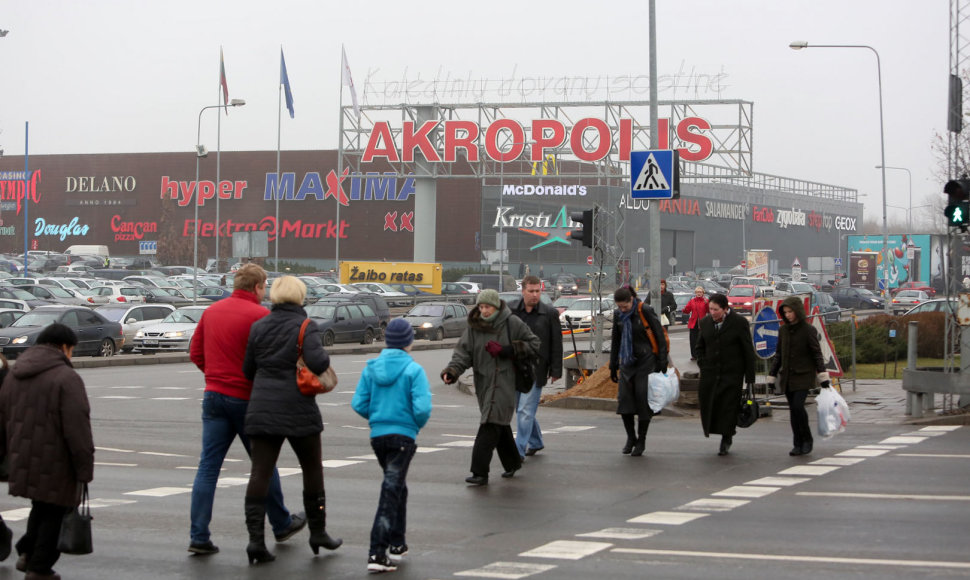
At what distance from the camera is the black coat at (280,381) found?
24.4ft

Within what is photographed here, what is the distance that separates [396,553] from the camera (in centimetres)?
766

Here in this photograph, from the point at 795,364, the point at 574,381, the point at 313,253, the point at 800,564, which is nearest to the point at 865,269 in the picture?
the point at 313,253

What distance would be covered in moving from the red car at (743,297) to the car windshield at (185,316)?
19.9m

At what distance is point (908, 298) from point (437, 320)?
29999 millimetres

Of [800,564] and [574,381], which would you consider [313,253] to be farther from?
[800,564]

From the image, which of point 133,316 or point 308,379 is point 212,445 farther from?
point 133,316

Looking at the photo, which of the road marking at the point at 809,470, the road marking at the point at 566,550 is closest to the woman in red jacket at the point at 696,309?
the road marking at the point at 809,470

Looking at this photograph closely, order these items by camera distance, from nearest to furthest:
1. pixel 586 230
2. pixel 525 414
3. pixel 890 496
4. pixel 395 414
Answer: pixel 395 414
pixel 890 496
pixel 525 414
pixel 586 230

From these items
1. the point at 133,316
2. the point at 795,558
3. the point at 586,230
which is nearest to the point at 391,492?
the point at 795,558

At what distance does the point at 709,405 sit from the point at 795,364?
3.34 ft

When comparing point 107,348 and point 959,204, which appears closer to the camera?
point 959,204

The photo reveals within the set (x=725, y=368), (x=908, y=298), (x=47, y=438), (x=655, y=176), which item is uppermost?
(x=655, y=176)

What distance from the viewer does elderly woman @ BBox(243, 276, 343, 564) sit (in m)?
7.45

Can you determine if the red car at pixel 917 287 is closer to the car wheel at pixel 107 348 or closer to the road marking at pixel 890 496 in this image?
the car wheel at pixel 107 348
